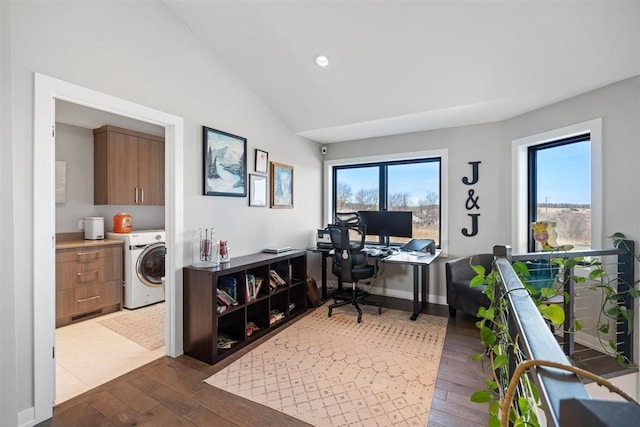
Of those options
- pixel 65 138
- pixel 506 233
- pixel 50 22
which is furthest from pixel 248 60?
pixel 506 233

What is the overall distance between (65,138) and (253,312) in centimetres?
330

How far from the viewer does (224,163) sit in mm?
3053

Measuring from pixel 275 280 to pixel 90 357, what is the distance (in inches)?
70.4

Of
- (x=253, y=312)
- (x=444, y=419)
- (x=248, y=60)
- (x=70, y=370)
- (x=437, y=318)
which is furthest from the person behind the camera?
(x=437, y=318)

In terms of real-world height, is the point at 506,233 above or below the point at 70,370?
above

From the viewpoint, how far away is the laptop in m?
3.84

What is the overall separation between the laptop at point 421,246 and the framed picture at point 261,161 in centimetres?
215

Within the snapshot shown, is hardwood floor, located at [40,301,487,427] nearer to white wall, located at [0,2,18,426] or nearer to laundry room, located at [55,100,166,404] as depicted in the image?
white wall, located at [0,2,18,426]

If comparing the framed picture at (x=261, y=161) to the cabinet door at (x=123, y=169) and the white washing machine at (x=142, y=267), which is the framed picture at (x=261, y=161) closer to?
the white washing machine at (x=142, y=267)

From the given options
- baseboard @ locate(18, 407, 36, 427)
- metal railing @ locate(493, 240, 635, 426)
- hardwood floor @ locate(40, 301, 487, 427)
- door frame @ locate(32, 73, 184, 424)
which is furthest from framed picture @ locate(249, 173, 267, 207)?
metal railing @ locate(493, 240, 635, 426)

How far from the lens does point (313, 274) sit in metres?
4.59

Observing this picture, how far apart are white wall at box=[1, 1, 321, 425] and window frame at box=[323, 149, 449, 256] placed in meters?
0.99

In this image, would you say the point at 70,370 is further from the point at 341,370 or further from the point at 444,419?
the point at 444,419

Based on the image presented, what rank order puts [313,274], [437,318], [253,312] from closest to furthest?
1. [253,312]
2. [437,318]
3. [313,274]
